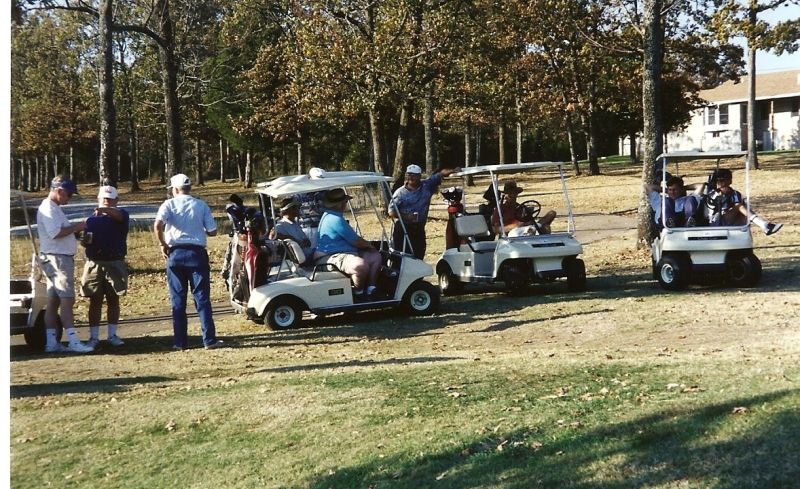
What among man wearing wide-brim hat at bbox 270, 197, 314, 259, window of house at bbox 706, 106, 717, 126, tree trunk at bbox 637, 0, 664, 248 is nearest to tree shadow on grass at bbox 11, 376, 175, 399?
man wearing wide-brim hat at bbox 270, 197, 314, 259

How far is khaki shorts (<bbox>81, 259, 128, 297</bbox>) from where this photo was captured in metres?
10.9

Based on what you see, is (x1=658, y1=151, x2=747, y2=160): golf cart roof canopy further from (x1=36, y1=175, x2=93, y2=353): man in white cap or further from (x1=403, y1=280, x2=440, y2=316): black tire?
(x1=36, y1=175, x2=93, y2=353): man in white cap

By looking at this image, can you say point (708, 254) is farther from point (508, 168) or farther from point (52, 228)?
point (52, 228)

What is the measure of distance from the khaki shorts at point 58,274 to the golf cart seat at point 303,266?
2657mm

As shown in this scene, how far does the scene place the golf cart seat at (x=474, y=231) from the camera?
46.5 feet

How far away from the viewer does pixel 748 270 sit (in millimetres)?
13055

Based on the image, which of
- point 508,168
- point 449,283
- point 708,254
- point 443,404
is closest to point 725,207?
point 708,254

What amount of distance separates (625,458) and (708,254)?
26.5 ft

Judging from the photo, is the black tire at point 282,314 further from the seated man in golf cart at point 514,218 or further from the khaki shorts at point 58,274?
the seated man in golf cart at point 514,218

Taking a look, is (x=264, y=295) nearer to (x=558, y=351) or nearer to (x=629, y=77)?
(x=558, y=351)

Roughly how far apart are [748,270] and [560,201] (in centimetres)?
1929

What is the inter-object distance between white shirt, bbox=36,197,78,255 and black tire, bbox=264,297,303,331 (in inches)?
96.9

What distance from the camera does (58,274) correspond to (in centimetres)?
1039
